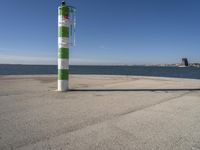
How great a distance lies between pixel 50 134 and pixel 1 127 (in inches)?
47.3

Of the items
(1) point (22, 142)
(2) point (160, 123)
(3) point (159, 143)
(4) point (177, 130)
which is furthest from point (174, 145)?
(1) point (22, 142)

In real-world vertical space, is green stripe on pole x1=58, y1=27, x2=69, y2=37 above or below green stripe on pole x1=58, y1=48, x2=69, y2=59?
above

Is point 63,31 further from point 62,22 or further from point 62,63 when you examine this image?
point 62,63

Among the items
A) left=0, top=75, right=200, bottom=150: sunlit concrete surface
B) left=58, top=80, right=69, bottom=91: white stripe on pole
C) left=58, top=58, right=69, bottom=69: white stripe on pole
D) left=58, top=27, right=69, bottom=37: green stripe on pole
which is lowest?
left=0, top=75, right=200, bottom=150: sunlit concrete surface

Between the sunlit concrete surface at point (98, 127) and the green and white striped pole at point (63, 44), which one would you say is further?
the green and white striped pole at point (63, 44)

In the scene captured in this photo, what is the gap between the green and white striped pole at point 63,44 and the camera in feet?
35.2

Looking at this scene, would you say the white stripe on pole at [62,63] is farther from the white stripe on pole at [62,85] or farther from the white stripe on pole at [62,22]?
the white stripe on pole at [62,22]

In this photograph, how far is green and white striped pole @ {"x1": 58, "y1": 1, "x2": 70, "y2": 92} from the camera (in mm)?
10734

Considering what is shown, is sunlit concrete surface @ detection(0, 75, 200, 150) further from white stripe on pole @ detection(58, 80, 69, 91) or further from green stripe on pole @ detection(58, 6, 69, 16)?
green stripe on pole @ detection(58, 6, 69, 16)

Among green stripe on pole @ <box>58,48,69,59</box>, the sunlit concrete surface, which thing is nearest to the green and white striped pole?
green stripe on pole @ <box>58,48,69,59</box>

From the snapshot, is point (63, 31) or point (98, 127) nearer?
point (98, 127)

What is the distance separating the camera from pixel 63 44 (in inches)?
425

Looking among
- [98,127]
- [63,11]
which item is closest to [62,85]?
[63,11]

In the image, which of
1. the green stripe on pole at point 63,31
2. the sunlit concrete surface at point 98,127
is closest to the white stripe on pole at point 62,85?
the green stripe on pole at point 63,31
